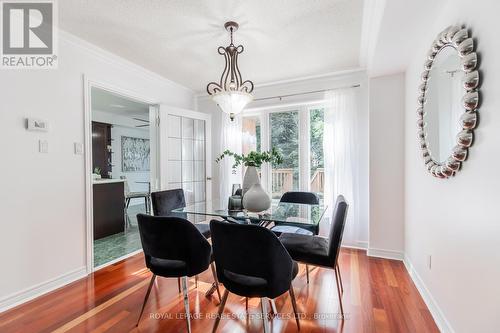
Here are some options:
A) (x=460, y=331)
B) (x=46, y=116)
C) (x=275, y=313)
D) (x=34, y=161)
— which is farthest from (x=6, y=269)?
(x=460, y=331)

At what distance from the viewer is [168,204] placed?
2768 mm

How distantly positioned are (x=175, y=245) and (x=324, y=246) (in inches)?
48.4

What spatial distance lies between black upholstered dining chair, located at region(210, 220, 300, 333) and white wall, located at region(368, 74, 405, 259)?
2.09 m

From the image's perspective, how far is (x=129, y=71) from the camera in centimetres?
310

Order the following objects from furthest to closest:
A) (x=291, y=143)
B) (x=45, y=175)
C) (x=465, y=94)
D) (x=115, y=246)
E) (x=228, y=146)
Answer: (x=228, y=146), (x=291, y=143), (x=115, y=246), (x=45, y=175), (x=465, y=94)

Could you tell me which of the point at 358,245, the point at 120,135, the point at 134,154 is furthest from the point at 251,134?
the point at 134,154

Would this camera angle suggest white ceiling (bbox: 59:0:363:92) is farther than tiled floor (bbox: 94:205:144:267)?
No

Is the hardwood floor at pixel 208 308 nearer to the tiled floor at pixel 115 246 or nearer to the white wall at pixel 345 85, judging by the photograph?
the tiled floor at pixel 115 246

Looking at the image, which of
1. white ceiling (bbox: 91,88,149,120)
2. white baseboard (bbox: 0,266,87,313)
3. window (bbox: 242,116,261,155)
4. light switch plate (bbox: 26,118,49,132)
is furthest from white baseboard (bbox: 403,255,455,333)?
white ceiling (bbox: 91,88,149,120)

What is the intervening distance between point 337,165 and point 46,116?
11.0 feet

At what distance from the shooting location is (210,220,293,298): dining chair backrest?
4.40 ft

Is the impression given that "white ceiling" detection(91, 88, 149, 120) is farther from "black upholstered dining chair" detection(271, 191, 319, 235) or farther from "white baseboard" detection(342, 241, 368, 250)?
"white baseboard" detection(342, 241, 368, 250)

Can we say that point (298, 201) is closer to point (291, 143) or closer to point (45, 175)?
point (291, 143)

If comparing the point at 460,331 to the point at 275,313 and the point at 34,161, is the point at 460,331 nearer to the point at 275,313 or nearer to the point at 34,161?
the point at 275,313
